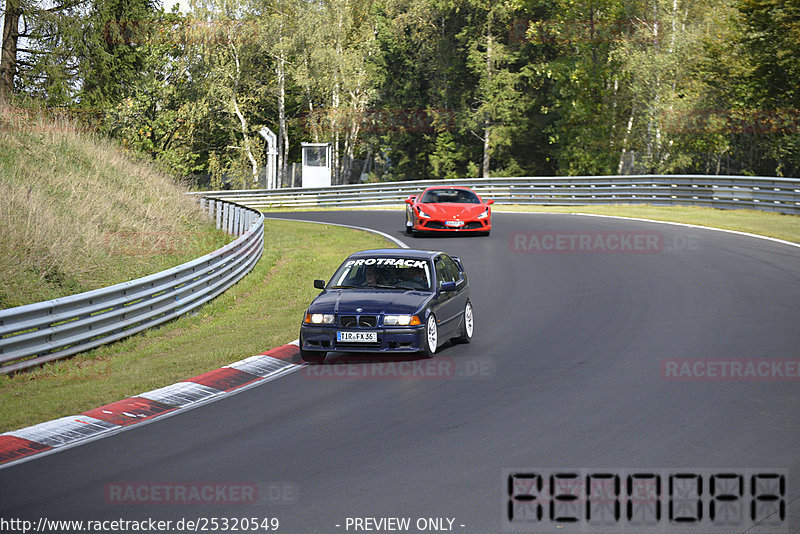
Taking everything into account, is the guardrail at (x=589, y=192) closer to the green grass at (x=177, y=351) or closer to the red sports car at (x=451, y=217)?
the red sports car at (x=451, y=217)

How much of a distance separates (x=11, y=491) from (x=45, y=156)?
2017 cm

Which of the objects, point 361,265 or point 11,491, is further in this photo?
point 361,265

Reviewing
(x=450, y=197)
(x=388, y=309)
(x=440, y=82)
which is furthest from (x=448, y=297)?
(x=440, y=82)

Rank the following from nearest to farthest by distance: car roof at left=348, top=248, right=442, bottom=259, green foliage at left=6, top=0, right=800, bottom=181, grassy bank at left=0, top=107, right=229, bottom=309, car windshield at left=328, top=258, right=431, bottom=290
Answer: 1. car windshield at left=328, top=258, right=431, bottom=290
2. car roof at left=348, top=248, right=442, bottom=259
3. grassy bank at left=0, top=107, right=229, bottom=309
4. green foliage at left=6, top=0, right=800, bottom=181

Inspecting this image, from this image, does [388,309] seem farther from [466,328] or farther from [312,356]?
[466,328]

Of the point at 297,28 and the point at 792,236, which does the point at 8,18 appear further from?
the point at 297,28

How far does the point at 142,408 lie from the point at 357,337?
2.97 meters

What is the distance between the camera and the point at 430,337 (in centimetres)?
1204

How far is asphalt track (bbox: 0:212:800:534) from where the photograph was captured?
664 centimetres

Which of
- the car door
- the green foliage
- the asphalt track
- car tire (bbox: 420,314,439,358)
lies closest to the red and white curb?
the asphalt track

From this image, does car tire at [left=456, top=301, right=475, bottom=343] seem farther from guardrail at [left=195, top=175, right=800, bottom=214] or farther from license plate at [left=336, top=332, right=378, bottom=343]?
guardrail at [left=195, top=175, right=800, bottom=214]

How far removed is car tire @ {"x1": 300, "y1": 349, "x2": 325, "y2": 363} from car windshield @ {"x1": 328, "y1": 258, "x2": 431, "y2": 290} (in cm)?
118

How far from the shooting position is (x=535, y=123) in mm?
57531

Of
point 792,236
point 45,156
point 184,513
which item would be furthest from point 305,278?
point 184,513
